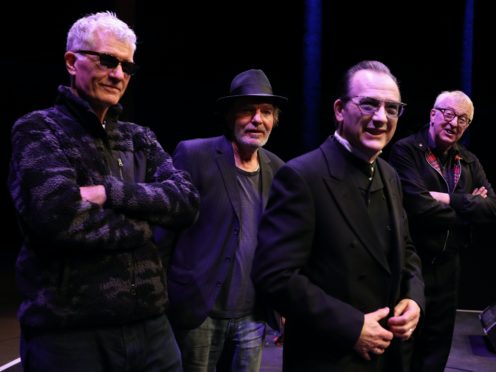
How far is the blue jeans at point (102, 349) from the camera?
1.79 metres

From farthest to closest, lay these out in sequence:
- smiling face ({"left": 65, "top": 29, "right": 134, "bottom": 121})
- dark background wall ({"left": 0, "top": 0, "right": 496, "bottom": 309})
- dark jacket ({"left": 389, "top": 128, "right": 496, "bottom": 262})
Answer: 1. dark background wall ({"left": 0, "top": 0, "right": 496, "bottom": 309})
2. dark jacket ({"left": 389, "top": 128, "right": 496, "bottom": 262})
3. smiling face ({"left": 65, "top": 29, "right": 134, "bottom": 121})

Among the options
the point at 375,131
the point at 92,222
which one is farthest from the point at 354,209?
the point at 92,222

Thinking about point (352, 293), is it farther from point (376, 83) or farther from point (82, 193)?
point (82, 193)

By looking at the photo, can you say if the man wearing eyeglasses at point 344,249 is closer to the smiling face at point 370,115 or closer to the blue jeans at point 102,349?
the smiling face at point 370,115

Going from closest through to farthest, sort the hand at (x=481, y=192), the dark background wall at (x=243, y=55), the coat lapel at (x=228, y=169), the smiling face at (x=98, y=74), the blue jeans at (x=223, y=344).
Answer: the smiling face at (x=98, y=74)
the blue jeans at (x=223, y=344)
the coat lapel at (x=228, y=169)
the hand at (x=481, y=192)
the dark background wall at (x=243, y=55)

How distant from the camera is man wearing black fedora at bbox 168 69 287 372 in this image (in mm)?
2539

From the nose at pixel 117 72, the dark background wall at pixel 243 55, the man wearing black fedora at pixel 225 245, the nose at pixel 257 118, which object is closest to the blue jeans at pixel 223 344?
the man wearing black fedora at pixel 225 245

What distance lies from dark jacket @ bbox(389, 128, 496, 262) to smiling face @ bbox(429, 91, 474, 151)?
4.4 inches

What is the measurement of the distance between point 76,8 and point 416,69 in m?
6.65

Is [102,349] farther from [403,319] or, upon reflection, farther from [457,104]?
[457,104]

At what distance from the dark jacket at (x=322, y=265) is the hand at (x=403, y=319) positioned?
0.11 feet

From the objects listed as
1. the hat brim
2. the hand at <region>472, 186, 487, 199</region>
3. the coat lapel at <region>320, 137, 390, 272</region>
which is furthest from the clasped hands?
the hand at <region>472, 186, 487, 199</region>

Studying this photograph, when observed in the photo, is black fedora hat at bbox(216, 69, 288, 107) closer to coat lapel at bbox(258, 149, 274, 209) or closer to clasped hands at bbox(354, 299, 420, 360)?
coat lapel at bbox(258, 149, 274, 209)

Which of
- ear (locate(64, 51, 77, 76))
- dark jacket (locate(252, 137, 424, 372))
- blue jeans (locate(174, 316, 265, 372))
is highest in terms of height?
ear (locate(64, 51, 77, 76))
